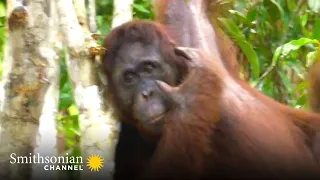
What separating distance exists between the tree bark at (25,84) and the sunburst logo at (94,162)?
7.3 inches

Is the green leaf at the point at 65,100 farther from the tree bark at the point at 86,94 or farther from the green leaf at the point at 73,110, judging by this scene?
the tree bark at the point at 86,94

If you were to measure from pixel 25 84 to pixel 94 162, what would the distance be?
33cm

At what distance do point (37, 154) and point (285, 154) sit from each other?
1003 mm

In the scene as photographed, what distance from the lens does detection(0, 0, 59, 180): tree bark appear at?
1844mm

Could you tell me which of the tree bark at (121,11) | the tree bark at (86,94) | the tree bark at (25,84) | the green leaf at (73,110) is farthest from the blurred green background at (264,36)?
the tree bark at (25,84)

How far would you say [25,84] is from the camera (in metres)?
1.86

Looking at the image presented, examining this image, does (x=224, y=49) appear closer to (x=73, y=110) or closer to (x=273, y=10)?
(x=273, y=10)

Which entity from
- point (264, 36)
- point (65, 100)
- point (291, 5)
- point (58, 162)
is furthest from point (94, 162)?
point (264, 36)

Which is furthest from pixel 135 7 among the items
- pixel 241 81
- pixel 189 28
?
pixel 241 81

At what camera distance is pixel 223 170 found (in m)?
2.43

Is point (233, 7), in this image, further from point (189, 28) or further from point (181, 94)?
point (181, 94)

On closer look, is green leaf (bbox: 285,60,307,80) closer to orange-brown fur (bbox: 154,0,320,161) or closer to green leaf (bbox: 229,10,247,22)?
green leaf (bbox: 229,10,247,22)

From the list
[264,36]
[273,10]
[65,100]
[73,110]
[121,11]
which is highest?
[121,11]

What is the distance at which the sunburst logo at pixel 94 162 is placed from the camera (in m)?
1.98
